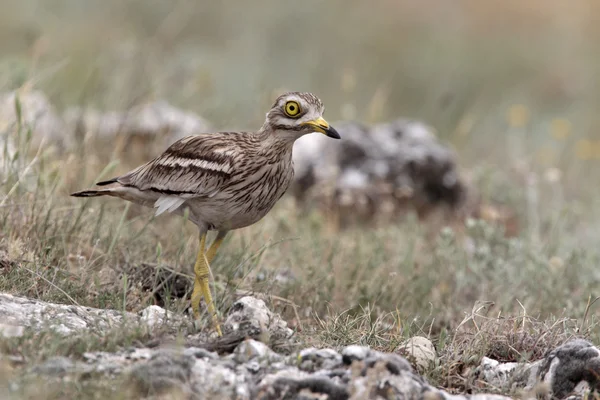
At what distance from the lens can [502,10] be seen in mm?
15656

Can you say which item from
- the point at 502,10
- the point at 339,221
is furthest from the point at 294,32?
the point at 339,221

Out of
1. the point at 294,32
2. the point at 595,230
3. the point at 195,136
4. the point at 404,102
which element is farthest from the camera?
the point at 294,32

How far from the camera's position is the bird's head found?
14.9ft

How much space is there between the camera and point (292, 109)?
181 inches

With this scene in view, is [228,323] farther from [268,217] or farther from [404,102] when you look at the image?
[404,102]

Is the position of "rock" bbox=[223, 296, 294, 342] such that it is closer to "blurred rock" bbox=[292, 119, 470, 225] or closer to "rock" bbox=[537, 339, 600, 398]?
"rock" bbox=[537, 339, 600, 398]

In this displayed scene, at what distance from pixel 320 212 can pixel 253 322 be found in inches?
162

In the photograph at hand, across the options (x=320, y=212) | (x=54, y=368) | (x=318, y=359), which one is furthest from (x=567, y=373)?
(x=320, y=212)

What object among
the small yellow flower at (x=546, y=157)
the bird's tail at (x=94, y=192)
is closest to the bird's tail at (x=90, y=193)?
the bird's tail at (x=94, y=192)

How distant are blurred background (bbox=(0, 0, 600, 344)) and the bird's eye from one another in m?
1.22

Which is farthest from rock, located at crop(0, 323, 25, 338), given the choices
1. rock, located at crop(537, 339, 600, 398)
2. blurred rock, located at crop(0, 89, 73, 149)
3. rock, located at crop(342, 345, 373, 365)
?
blurred rock, located at crop(0, 89, 73, 149)

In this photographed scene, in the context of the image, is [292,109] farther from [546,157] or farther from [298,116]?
[546,157]

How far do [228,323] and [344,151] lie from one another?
4541mm

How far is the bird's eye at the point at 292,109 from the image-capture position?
4.58 meters
